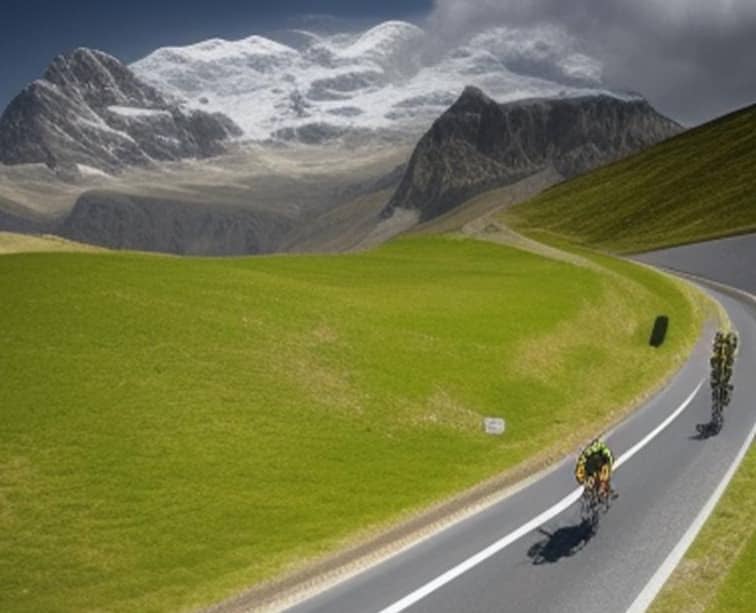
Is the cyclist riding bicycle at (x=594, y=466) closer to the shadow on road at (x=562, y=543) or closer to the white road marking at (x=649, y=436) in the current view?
the shadow on road at (x=562, y=543)

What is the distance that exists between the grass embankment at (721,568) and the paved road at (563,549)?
2.39 feet

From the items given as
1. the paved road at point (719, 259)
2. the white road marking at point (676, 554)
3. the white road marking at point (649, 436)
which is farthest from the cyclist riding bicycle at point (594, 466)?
the paved road at point (719, 259)

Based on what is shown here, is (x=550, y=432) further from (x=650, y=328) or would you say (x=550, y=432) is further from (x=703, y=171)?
(x=703, y=171)

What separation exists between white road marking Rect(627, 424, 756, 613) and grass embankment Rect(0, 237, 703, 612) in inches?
312

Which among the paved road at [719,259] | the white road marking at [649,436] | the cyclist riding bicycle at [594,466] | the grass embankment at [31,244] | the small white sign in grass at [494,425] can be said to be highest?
the grass embankment at [31,244]

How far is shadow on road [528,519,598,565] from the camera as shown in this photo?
23.6 m

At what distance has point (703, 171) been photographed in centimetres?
16625

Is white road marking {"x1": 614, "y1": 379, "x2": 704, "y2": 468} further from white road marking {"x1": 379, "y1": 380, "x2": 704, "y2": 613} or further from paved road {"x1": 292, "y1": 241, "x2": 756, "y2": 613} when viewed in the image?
paved road {"x1": 292, "y1": 241, "x2": 756, "y2": 613}

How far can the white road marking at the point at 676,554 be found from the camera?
2069cm

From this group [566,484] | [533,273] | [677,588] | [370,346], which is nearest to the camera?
[677,588]

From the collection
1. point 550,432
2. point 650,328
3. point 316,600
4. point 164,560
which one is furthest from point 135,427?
point 650,328

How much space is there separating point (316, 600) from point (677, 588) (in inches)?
361

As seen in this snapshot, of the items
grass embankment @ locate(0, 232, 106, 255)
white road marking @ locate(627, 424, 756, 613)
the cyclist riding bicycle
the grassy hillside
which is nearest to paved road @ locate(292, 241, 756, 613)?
white road marking @ locate(627, 424, 756, 613)

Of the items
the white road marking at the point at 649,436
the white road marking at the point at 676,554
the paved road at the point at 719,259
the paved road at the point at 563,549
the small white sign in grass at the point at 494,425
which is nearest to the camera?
the white road marking at the point at 676,554
